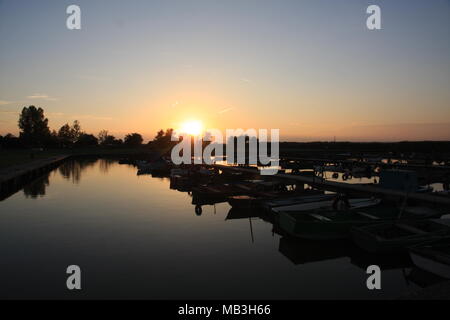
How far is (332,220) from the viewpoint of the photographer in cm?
2038

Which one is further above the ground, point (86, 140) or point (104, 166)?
point (86, 140)

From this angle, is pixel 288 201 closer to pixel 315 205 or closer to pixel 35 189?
pixel 315 205

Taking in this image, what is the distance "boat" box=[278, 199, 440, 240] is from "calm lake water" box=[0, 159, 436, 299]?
2.80ft

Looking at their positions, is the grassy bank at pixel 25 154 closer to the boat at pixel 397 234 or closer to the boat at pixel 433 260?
the boat at pixel 397 234

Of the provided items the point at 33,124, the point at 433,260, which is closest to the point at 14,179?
the point at 433,260

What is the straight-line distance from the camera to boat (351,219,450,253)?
16.8 m

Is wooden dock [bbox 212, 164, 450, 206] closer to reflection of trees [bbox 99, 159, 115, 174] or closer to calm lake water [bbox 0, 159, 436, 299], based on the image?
calm lake water [bbox 0, 159, 436, 299]

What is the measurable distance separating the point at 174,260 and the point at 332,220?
9994 millimetres

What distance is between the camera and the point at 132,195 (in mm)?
40562

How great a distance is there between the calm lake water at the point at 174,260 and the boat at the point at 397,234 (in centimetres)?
75

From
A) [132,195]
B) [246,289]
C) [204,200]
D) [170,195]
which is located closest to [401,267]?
[246,289]

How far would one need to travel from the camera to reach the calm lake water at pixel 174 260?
45.7 ft

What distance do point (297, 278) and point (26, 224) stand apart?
69.4ft
